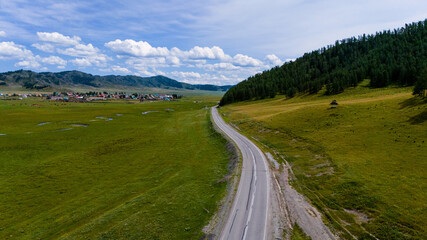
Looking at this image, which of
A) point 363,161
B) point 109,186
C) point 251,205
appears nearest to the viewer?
point 251,205

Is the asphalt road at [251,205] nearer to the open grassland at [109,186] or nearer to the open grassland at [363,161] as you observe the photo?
the open grassland at [109,186]

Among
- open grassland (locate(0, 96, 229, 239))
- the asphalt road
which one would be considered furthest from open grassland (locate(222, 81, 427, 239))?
open grassland (locate(0, 96, 229, 239))

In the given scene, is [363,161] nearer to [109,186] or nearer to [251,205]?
[251,205]

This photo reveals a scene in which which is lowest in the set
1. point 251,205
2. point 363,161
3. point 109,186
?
point 109,186

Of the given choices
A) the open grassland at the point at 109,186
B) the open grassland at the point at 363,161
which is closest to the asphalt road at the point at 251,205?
the open grassland at the point at 109,186

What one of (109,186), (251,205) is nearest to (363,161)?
(251,205)

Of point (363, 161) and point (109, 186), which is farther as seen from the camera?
point (109, 186)

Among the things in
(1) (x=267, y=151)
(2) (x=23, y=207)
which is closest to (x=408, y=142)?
(1) (x=267, y=151)
